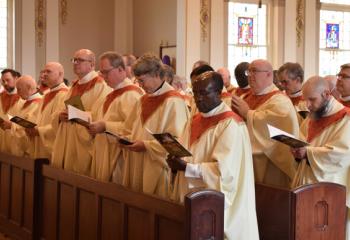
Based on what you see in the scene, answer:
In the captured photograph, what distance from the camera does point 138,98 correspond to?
21.2 ft

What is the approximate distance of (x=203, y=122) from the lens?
4617 mm

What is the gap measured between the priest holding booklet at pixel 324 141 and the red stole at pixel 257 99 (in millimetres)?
Answer: 541

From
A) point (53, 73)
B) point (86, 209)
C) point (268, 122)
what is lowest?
point (86, 209)

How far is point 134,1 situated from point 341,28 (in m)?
5.19

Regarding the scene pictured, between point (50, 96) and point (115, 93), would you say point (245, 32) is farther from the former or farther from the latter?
point (115, 93)

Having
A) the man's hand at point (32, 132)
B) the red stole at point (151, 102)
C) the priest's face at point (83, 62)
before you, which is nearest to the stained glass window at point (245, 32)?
the man's hand at point (32, 132)

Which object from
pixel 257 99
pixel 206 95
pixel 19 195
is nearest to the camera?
pixel 206 95

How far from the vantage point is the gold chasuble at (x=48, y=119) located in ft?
23.9

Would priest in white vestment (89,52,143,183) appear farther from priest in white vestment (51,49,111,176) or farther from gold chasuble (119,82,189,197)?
gold chasuble (119,82,189,197)

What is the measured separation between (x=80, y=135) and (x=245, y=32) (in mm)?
7992

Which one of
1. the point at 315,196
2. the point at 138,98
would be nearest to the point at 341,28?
the point at 138,98

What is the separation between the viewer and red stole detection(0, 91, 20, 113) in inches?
345

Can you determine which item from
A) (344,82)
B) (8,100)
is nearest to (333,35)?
(8,100)

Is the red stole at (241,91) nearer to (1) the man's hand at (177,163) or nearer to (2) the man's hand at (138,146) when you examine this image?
(2) the man's hand at (138,146)
